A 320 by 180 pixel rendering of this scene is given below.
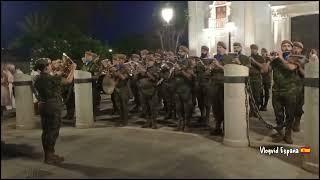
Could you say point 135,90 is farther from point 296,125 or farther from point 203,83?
point 296,125

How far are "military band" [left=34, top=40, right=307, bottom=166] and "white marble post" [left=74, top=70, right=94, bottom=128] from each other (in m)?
0.45

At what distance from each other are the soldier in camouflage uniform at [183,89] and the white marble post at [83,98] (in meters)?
2.19

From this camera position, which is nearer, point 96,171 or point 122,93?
point 96,171

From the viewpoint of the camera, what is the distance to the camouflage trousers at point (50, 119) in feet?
25.3

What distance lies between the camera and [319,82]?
650cm

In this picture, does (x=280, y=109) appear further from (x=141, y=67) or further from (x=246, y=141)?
(x=141, y=67)

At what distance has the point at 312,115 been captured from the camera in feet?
21.8

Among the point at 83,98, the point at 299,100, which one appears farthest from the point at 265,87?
the point at 83,98

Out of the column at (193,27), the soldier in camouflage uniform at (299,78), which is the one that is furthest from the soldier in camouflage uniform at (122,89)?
the column at (193,27)

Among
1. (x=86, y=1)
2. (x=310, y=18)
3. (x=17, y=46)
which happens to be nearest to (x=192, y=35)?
(x=310, y=18)

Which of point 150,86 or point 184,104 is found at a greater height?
point 150,86

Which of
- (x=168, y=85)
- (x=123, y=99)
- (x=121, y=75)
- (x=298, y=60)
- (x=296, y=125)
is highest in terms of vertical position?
(x=298, y=60)

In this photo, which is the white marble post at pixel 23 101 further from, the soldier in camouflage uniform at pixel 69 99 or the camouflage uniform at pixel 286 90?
the camouflage uniform at pixel 286 90

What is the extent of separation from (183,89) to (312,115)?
3805 mm
